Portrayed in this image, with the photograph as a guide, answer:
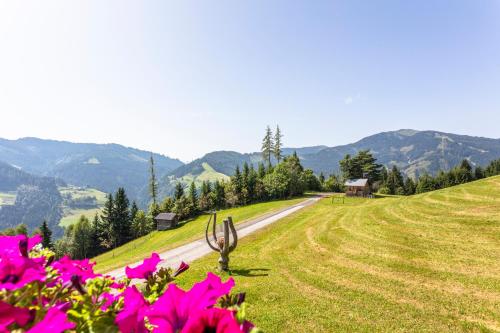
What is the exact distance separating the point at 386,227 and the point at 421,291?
8551mm

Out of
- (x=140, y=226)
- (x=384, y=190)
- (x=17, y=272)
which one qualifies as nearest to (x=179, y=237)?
(x=140, y=226)

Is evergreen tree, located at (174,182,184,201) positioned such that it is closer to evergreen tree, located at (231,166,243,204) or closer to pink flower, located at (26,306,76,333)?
evergreen tree, located at (231,166,243,204)

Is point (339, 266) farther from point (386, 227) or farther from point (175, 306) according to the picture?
point (175, 306)

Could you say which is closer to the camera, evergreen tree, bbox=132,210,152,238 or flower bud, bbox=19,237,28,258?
flower bud, bbox=19,237,28,258

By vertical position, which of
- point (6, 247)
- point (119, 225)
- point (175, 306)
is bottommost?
point (119, 225)

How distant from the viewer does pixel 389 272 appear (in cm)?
1252

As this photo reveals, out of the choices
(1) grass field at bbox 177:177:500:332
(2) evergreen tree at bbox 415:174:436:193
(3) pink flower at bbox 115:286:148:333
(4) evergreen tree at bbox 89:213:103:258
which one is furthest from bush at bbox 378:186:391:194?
(3) pink flower at bbox 115:286:148:333

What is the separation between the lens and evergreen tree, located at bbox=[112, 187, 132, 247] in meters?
70.8

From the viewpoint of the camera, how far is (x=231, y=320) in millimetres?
744

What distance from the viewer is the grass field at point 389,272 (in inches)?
354

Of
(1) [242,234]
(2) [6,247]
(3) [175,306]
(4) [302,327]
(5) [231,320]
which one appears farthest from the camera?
(1) [242,234]

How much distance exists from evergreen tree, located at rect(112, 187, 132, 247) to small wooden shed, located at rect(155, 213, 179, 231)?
10.1 meters

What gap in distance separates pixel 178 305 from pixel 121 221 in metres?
78.6

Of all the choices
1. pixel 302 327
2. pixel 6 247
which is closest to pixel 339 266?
pixel 302 327
